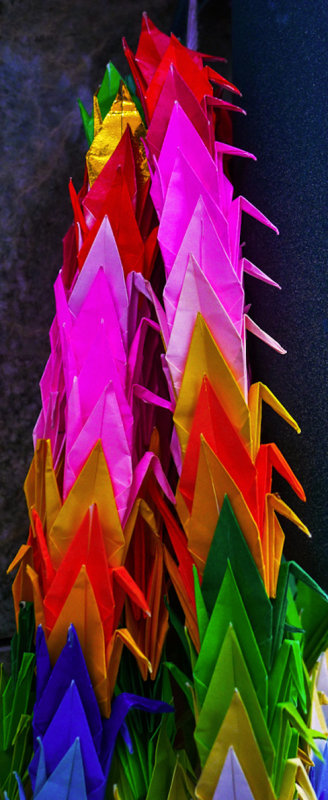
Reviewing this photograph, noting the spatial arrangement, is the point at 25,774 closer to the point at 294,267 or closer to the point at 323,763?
the point at 323,763

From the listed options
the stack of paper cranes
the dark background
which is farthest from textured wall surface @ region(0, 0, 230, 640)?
the stack of paper cranes

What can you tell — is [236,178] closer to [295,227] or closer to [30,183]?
[295,227]

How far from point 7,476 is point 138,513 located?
340 millimetres

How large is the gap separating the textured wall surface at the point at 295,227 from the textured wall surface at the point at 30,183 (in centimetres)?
29

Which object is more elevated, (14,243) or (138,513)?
(14,243)

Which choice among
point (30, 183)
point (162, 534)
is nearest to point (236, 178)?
point (30, 183)

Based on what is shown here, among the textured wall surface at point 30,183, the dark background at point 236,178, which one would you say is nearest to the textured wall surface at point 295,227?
the dark background at point 236,178

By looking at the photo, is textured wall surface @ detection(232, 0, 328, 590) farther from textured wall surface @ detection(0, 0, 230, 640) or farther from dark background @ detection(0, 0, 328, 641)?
textured wall surface @ detection(0, 0, 230, 640)

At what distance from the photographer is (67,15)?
2.80ft

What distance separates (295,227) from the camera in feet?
2.08

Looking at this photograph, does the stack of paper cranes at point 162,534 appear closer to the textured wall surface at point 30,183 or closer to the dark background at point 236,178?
the dark background at point 236,178

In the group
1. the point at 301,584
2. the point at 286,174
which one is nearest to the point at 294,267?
the point at 286,174

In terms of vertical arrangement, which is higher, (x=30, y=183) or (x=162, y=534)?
(x=30, y=183)

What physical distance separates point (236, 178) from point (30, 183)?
1.05 feet
